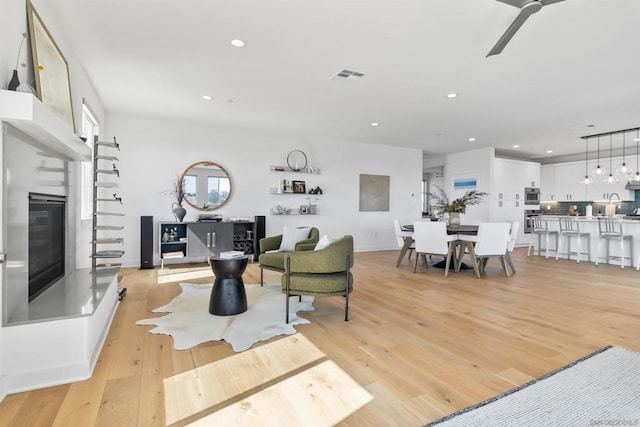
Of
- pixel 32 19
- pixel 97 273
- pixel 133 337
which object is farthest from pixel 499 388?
pixel 32 19

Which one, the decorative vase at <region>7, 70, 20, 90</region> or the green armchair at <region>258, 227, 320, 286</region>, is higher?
the decorative vase at <region>7, 70, 20, 90</region>

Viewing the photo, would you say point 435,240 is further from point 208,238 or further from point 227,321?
point 208,238

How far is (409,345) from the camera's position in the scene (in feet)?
8.51

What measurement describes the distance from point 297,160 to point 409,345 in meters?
5.30

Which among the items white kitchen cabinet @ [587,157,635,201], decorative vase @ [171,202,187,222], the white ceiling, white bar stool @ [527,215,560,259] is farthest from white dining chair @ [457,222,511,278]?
white kitchen cabinet @ [587,157,635,201]

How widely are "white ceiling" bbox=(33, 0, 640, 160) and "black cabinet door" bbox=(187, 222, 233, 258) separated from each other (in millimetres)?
1911

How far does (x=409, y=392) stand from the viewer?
1.93m

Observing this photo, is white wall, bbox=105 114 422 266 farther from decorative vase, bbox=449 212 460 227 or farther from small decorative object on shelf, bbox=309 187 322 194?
decorative vase, bbox=449 212 460 227

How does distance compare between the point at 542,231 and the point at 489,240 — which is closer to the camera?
the point at 489,240

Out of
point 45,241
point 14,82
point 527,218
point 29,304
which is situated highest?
point 14,82

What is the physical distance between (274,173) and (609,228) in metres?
6.61

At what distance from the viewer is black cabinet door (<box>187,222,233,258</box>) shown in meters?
5.82

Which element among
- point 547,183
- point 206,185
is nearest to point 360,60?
point 206,185

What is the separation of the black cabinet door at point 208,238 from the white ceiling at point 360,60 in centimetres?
191
